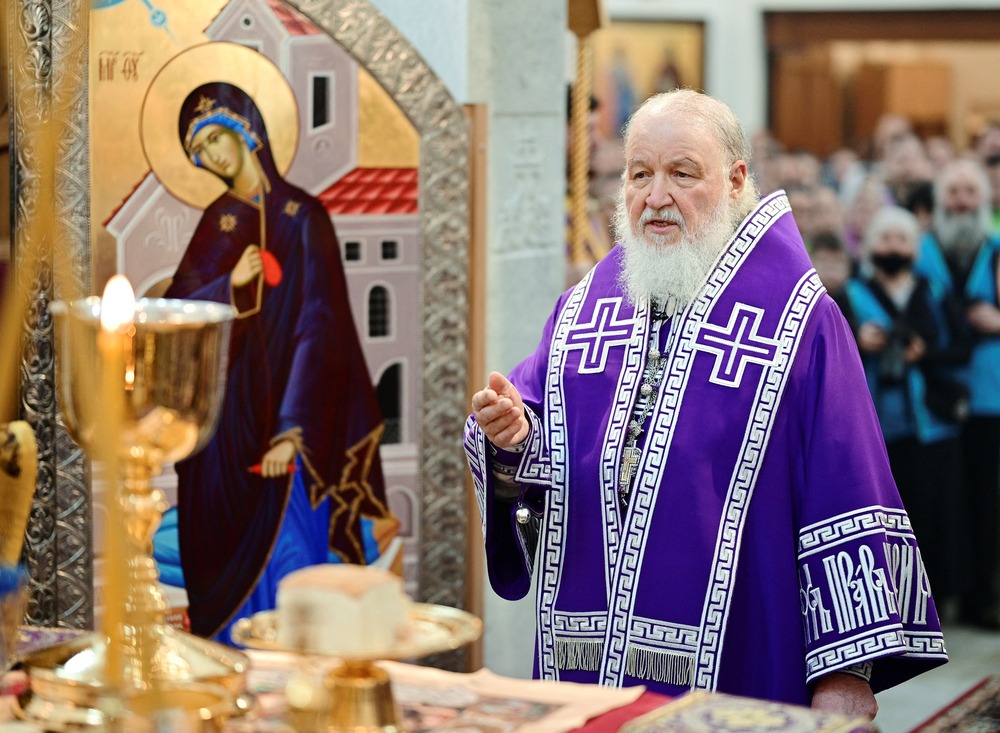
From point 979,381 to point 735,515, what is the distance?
13.4 feet

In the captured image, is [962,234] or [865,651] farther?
[962,234]

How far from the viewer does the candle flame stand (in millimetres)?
1556

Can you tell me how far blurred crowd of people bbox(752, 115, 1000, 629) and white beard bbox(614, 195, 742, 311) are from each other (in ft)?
11.7

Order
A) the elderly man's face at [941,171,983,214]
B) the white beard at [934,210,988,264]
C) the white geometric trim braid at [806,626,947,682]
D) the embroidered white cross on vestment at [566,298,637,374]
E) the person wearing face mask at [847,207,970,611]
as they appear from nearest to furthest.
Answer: the white geometric trim braid at [806,626,947,682], the embroidered white cross on vestment at [566,298,637,374], the person wearing face mask at [847,207,970,611], the white beard at [934,210,988,264], the elderly man's face at [941,171,983,214]

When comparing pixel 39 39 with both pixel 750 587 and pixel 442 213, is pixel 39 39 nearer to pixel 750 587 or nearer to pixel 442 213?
pixel 442 213

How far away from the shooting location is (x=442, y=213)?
12.4 ft

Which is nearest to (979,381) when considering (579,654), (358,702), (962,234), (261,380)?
(962,234)

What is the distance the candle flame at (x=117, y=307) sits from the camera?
1.56 m

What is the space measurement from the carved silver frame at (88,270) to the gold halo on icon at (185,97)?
0.49ft

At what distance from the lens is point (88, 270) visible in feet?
10.7

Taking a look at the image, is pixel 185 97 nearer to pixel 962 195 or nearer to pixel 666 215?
pixel 666 215

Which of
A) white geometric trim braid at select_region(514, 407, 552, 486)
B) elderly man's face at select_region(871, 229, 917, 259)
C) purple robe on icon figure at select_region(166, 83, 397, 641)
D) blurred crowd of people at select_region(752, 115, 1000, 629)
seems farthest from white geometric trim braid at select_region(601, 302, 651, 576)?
elderly man's face at select_region(871, 229, 917, 259)

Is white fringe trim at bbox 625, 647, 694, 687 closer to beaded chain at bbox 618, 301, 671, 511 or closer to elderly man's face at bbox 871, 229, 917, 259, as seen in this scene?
beaded chain at bbox 618, 301, 671, 511

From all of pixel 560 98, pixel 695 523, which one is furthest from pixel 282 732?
pixel 560 98
